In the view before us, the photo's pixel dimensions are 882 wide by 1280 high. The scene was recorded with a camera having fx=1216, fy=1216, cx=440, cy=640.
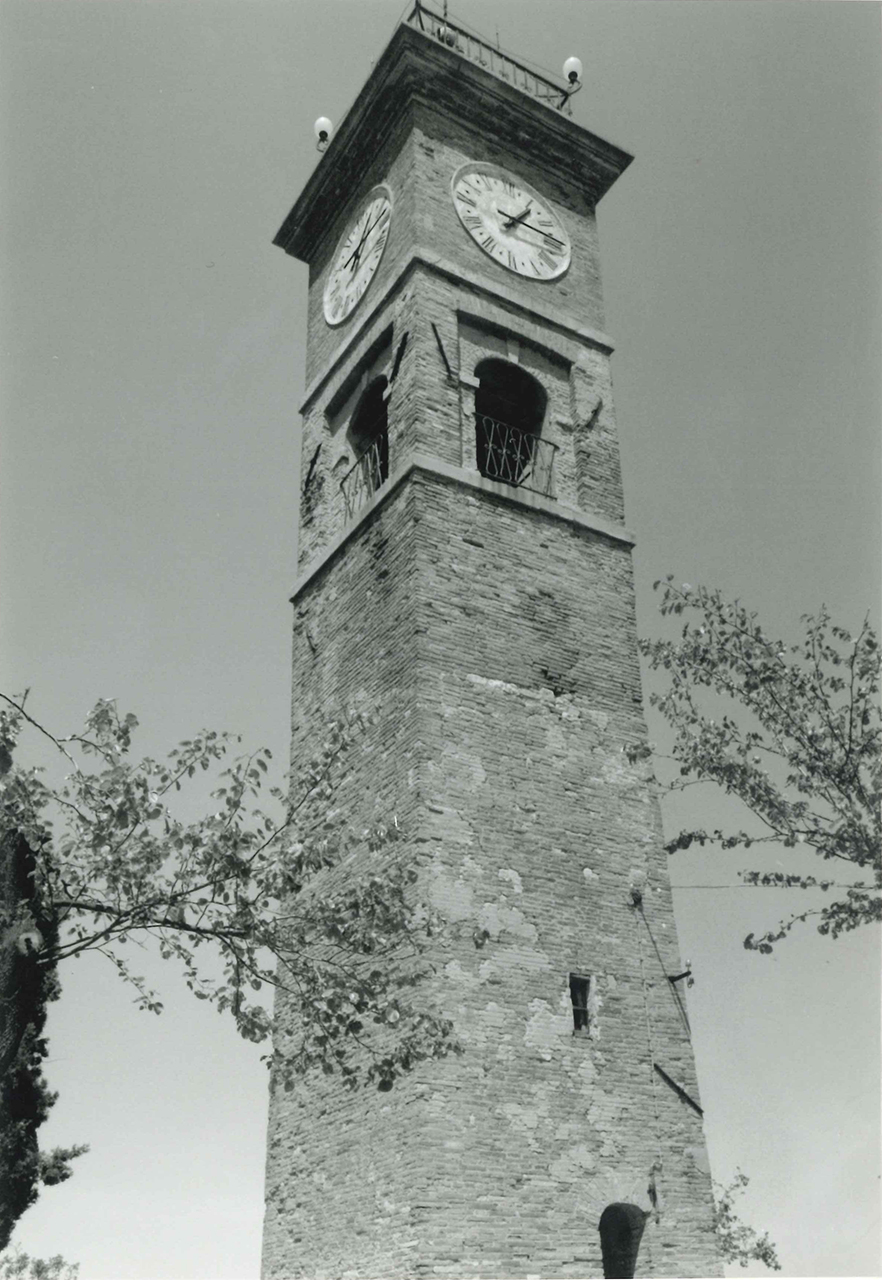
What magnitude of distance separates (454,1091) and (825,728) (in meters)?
4.24

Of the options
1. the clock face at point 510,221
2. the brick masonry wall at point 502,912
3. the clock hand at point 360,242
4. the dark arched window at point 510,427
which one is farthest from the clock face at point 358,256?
the brick masonry wall at point 502,912

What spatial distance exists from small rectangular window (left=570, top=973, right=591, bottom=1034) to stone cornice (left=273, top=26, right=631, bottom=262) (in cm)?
1159

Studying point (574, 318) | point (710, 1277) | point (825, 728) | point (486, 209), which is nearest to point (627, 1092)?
point (710, 1277)

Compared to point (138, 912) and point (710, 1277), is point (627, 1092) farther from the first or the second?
point (138, 912)

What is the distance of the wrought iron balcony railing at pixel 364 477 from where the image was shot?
48.8ft

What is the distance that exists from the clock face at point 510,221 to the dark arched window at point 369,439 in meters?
2.38

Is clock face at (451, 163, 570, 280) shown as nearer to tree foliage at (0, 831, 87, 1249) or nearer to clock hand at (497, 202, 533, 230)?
clock hand at (497, 202, 533, 230)

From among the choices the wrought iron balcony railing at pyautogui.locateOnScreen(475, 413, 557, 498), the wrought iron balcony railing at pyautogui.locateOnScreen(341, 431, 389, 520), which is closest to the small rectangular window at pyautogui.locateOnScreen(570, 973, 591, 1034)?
the wrought iron balcony railing at pyautogui.locateOnScreen(475, 413, 557, 498)

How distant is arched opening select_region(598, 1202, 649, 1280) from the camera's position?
10.4 metres

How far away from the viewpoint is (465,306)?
14922 mm

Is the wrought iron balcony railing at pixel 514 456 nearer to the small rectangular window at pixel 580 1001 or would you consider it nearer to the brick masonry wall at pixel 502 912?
the brick masonry wall at pixel 502 912

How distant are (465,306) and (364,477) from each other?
7.97 ft

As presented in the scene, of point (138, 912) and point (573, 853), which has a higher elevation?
point (573, 853)

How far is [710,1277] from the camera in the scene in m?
10.3
